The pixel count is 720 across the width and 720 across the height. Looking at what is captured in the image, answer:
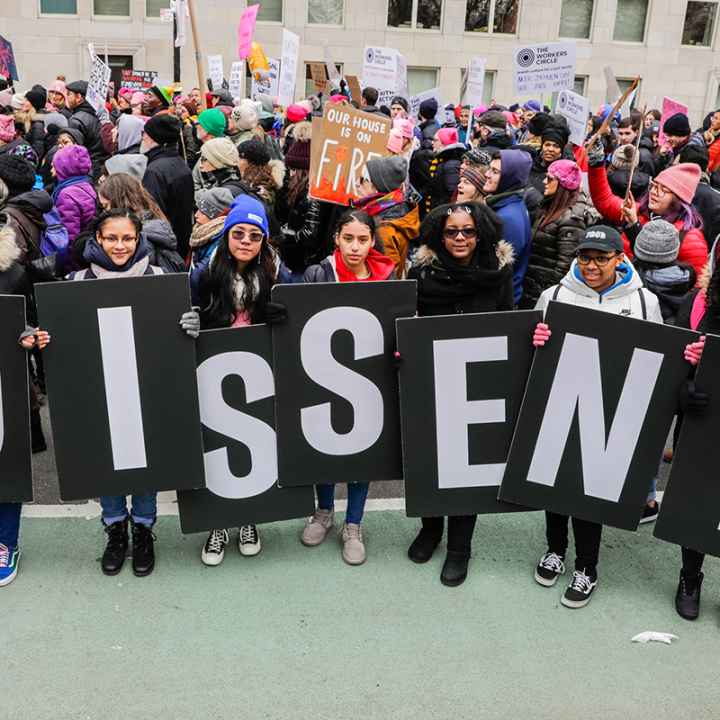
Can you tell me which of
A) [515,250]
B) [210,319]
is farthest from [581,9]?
[210,319]

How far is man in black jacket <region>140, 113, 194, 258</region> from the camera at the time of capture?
20.2 ft

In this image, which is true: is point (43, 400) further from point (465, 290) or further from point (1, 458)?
point (465, 290)

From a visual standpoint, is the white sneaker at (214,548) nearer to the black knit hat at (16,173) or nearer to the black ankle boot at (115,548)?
the black ankle boot at (115,548)

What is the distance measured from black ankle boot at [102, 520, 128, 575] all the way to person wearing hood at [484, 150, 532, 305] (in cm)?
277

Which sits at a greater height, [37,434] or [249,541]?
[37,434]

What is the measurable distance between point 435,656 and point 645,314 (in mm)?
1835

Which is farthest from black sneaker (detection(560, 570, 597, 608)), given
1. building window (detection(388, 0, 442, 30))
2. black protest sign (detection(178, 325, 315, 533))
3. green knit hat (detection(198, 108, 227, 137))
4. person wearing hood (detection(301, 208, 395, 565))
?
building window (detection(388, 0, 442, 30))

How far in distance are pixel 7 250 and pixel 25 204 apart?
1418mm

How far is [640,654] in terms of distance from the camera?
3365mm

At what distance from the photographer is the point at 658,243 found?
4469mm

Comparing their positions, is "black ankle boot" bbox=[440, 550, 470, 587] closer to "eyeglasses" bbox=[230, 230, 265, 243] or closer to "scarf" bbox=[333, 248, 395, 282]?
"scarf" bbox=[333, 248, 395, 282]

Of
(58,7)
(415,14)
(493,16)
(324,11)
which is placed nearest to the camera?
(58,7)

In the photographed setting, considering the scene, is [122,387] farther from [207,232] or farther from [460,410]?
[460,410]

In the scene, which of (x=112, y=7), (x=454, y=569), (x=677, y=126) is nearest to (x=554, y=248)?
(x=454, y=569)
